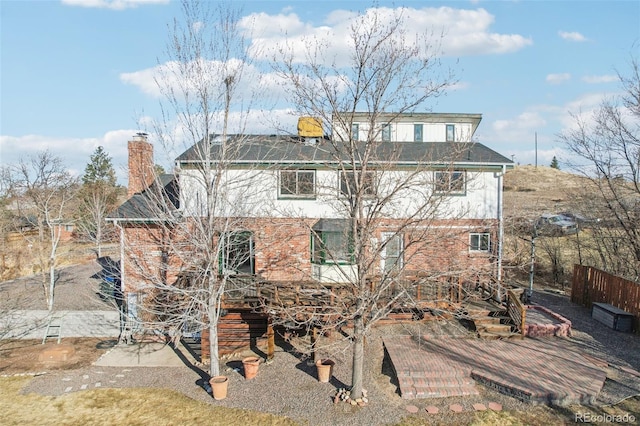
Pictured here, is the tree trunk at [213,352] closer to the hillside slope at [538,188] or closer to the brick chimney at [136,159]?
the brick chimney at [136,159]

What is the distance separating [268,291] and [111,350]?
576 cm

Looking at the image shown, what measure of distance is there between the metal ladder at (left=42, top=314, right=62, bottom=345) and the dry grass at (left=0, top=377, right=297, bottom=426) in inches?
158

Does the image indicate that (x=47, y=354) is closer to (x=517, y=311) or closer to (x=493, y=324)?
(x=493, y=324)

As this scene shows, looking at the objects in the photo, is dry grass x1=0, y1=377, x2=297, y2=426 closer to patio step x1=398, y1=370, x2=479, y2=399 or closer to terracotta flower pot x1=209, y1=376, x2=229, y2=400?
terracotta flower pot x1=209, y1=376, x2=229, y2=400

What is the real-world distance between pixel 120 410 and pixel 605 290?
17.5 meters

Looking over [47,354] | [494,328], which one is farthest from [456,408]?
[47,354]

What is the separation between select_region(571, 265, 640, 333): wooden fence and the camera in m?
13.8

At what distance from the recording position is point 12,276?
2583 cm

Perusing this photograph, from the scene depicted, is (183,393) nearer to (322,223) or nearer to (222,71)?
(322,223)

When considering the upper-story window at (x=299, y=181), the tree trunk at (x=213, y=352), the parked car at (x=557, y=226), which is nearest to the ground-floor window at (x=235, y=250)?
the tree trunk at (x=213, y=352)

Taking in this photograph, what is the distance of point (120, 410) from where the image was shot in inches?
364

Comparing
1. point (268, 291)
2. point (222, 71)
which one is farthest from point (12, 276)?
point (222, 71)

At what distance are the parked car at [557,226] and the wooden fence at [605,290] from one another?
112 inches

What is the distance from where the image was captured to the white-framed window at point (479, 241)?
1471cm
